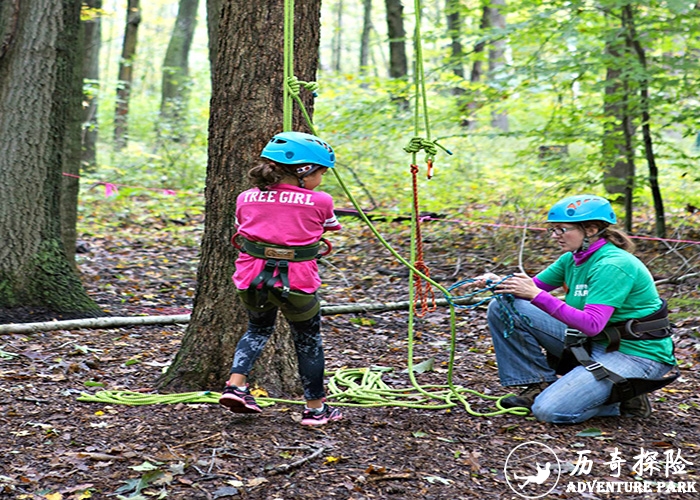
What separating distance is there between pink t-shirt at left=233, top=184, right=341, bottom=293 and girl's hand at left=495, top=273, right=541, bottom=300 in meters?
1.02

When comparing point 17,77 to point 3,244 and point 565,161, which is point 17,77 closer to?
point 3,244

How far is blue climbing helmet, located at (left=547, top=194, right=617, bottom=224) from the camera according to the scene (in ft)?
12.0

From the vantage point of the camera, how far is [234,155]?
3.86m

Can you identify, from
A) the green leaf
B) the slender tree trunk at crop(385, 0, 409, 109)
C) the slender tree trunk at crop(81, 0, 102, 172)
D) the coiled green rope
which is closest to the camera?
the coiled green rope

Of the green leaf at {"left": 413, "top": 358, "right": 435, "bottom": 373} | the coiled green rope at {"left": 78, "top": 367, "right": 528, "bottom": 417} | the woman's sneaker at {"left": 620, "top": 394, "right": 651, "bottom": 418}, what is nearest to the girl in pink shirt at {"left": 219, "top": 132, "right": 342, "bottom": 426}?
the coiled green rope at {"left": 78, "top": 367, "right": 528, "bottom": 417}

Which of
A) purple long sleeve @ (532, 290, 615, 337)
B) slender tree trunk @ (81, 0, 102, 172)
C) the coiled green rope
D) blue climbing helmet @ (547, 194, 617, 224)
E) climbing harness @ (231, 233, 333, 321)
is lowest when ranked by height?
the coiled green rope

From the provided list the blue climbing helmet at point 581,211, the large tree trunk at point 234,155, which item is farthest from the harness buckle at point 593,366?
the large tree trunk at point 234,155

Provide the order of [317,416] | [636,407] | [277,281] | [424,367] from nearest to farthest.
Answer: [277,281] → [317,416] → [636,407] → [424,367]

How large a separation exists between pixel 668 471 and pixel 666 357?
31.7 inches

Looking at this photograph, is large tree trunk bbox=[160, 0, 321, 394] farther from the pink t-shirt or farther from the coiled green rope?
the pink t-shirt

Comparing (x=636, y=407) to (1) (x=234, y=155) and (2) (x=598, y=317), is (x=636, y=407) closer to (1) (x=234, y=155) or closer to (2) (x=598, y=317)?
(2) (x=598, y=317)

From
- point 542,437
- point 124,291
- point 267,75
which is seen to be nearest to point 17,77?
point 124,291

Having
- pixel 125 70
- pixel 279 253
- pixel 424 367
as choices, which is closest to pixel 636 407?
pixel 424 367

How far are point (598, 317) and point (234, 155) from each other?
2064 mm
